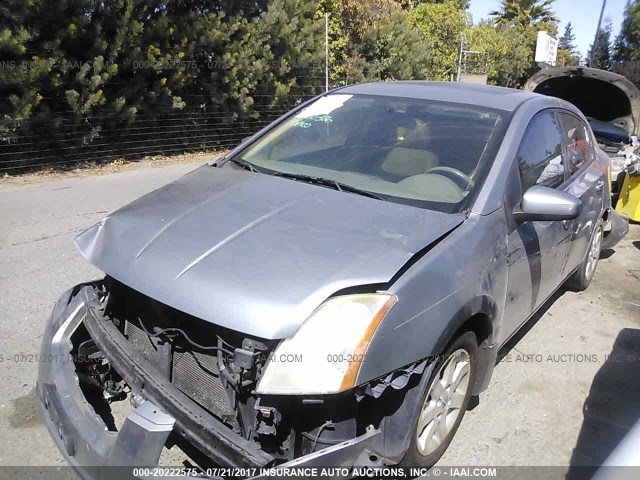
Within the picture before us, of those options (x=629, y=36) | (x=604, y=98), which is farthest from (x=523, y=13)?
(x=604, y=98)

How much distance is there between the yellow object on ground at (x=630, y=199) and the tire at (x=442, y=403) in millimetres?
5505

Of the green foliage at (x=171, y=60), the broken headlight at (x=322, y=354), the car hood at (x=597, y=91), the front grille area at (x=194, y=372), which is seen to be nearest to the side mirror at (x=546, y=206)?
the broken headlight at (x=322, y=354)

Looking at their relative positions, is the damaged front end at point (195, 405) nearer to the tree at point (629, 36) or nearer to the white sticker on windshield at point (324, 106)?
the white sticker on windshield at point (324, 106)

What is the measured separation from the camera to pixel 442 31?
72.1ft

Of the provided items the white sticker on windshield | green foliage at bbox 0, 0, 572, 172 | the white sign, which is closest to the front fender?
the white sticker on windshield

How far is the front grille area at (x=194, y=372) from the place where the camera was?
2129mm

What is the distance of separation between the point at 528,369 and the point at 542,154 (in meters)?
1.45

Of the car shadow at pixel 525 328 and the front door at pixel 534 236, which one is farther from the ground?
the front door at pixel 534 236

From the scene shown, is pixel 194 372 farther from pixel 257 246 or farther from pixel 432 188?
pixel 432 188

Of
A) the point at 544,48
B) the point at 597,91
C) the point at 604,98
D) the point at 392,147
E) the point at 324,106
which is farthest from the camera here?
the point at 544,48

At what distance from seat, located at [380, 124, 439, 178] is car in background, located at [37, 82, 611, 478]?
1cm

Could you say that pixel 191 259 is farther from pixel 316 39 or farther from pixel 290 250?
pixel 316 39

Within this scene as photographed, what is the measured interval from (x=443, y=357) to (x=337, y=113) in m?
1.92

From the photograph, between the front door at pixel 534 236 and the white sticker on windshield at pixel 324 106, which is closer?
the front door at pixel 534 236
